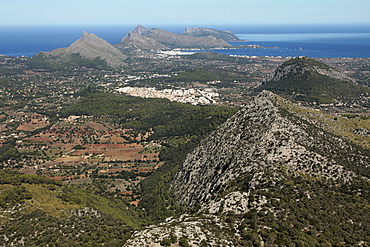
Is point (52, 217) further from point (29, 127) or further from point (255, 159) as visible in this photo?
point (29, 127)

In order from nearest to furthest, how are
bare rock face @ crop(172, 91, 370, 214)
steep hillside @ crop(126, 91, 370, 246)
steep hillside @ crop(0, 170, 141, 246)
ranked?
1. steep hillside @ crop(126, 91, 370, 246)
2. steep hillside @ crop(0, 170, 141, 246)
3. bare rock face @ crop(172, 91, 370, 214)

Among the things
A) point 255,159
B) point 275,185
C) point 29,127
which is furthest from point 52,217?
point 29,127

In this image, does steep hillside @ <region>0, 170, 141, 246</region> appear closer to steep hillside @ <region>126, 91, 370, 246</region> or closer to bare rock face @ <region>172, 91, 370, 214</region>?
steep hillside @ <region>126, 91, 370, 246</region>

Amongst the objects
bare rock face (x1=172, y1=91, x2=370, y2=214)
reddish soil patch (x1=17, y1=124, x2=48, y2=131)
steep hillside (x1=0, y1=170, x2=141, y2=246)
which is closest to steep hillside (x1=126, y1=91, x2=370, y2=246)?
bare rock face (x1=172, y1=91, x2=370, y2=214)

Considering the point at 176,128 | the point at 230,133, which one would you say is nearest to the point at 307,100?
the point at 176,128

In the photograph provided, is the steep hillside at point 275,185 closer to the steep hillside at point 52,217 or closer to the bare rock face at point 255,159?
the bare rock face at point 255,159

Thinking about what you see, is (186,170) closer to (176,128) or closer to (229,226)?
(229,226)

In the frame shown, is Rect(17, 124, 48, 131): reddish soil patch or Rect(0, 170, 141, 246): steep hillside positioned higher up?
Rect(0, 170, 141, 246): steep hillside
